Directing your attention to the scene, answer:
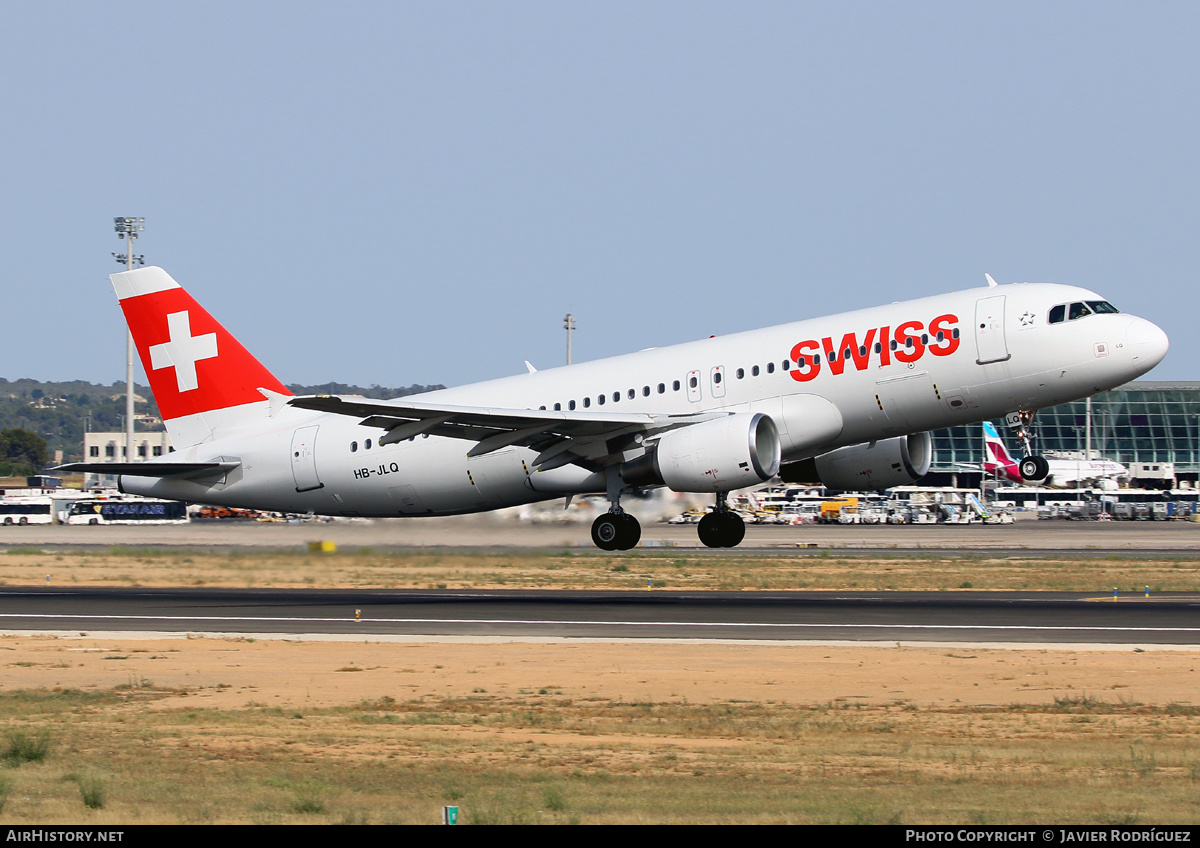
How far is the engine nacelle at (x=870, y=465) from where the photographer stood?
3375 cm

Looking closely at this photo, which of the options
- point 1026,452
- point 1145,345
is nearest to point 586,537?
point 1026,452

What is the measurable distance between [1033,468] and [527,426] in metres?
11.6

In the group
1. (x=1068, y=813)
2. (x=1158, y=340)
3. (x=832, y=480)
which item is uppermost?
(x=1158, y=340)

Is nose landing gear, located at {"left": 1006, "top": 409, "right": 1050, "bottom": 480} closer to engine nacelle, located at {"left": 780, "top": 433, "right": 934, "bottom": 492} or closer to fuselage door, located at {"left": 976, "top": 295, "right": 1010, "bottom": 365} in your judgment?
fuselage door, located at {"left": 976, "top": 295, "right": 1010, "bottom": 365}

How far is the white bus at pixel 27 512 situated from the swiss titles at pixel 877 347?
75.2 m

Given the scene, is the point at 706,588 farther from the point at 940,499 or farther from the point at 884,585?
the point at 940,499

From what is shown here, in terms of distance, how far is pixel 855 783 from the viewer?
12102 millimetres

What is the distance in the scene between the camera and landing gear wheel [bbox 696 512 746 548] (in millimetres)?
33906

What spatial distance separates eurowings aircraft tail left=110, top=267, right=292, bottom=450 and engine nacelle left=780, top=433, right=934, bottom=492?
47.7ft

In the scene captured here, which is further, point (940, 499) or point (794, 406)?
point (940, 499)

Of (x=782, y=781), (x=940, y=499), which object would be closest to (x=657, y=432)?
(x=782, y=781)

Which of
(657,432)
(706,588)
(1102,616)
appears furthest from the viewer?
(706,588)

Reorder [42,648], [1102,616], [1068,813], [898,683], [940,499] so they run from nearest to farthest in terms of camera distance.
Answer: [1068,813] < [898,683] < [42,648] < [1102,616] < [940,499]

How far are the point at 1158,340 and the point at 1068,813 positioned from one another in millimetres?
20384
